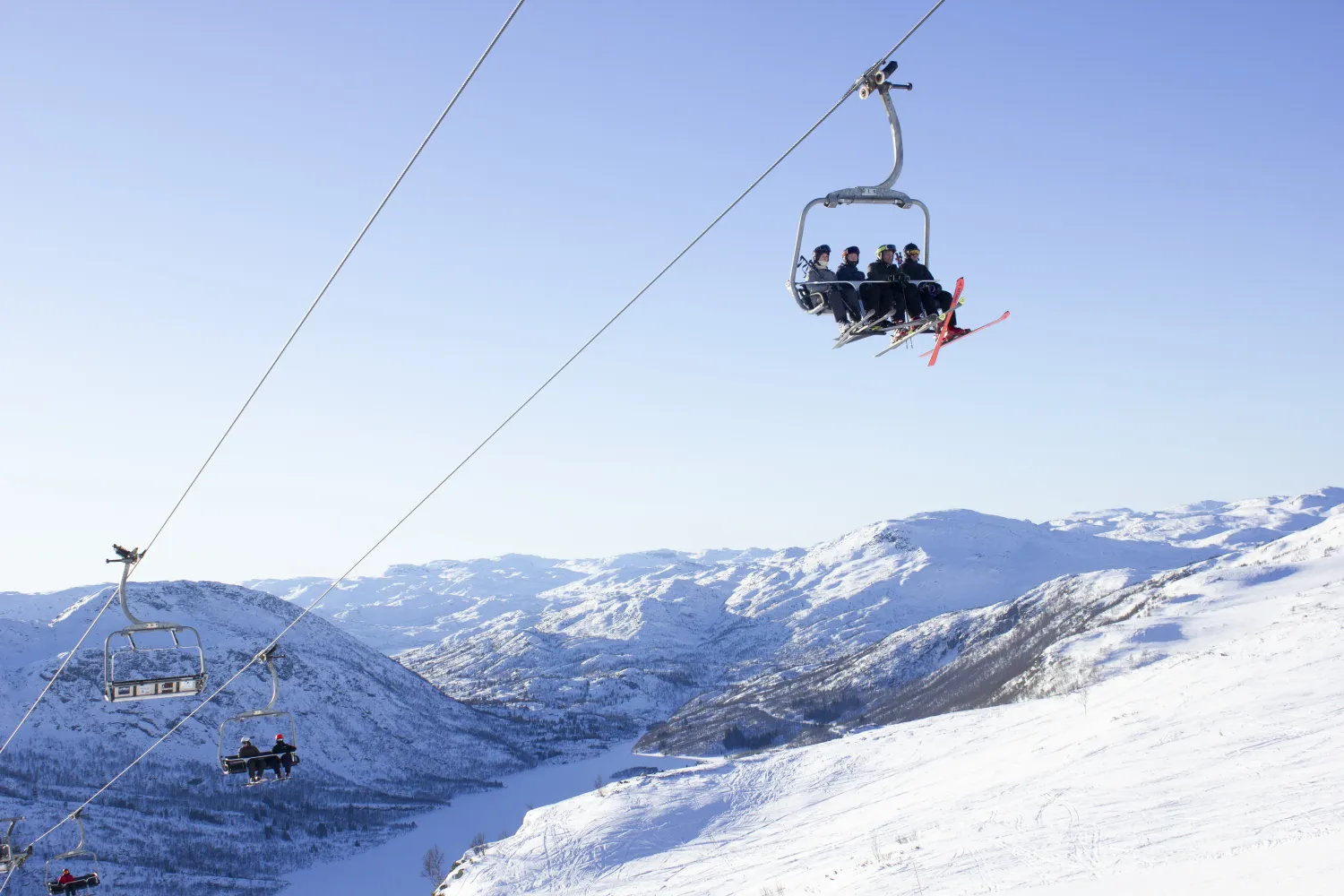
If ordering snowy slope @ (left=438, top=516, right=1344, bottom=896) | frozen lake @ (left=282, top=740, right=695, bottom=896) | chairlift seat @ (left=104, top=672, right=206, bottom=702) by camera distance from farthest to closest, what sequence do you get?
frozen lake @ (left=282, top=740, right=695, bottom=896) → snowy slope @ (left=438, top=516, right=1344, bottom=896) → chairlift seat @ (left=104, top=672, right=206, bottom=702)

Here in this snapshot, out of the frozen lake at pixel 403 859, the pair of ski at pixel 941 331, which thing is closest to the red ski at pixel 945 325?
the pair of ski at pixel 941 331

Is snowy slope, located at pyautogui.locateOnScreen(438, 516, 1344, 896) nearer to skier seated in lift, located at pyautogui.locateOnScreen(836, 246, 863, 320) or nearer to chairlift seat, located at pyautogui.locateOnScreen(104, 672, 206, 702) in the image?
skier seated in lift, located at pyautogui.locateOnScreen(836, 246, 863, 320)

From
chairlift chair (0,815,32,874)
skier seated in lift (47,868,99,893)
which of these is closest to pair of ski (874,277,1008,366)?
chairlift chair (0,815,32,874)

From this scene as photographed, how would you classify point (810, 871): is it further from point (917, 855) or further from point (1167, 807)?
point (1167, 807)

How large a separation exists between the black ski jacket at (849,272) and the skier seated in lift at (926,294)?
2.87 ft

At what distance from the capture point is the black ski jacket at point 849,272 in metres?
16.7

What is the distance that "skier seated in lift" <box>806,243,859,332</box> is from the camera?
54.4 feet

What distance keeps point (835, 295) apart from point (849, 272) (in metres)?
0.51

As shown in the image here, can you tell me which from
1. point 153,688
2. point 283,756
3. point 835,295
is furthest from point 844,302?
point 283,756

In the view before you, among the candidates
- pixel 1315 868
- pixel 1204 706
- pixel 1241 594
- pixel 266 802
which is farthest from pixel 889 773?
pixel 266 802

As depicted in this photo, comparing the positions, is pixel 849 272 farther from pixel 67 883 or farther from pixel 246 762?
pixel 67 883

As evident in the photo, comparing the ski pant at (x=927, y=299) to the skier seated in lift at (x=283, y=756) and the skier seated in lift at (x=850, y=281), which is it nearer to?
the skier seated in lift at (x=850, y=281)

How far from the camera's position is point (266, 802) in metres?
197

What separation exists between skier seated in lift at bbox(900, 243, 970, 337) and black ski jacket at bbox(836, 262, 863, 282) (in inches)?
34.5
